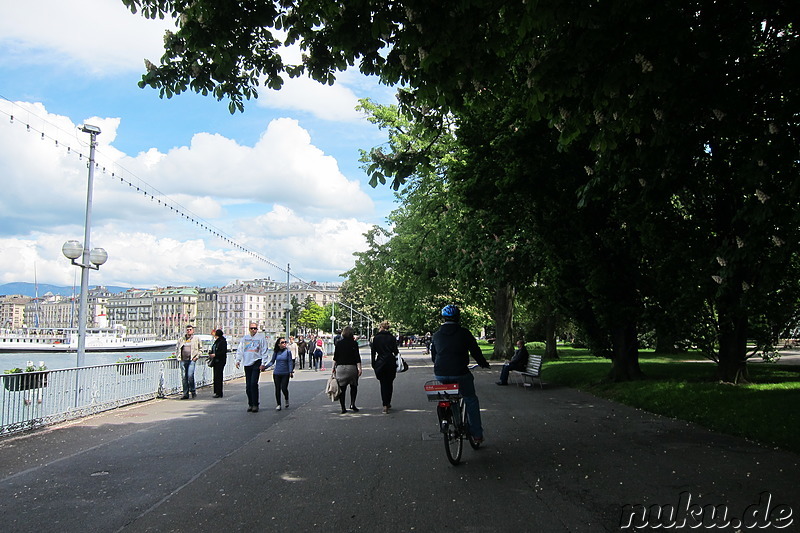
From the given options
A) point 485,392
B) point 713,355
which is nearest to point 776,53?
point 713,355

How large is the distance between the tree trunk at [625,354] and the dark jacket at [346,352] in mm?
7388

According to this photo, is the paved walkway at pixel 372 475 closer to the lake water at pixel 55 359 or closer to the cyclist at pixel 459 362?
the cyclist at pixel 459 362

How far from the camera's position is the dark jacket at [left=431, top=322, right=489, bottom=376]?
26.0 feet

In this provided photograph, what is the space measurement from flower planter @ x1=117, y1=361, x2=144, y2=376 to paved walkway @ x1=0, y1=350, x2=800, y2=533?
3.28 meters

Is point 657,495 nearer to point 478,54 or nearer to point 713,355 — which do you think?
point 478,54

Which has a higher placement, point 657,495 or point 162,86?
point 162,86

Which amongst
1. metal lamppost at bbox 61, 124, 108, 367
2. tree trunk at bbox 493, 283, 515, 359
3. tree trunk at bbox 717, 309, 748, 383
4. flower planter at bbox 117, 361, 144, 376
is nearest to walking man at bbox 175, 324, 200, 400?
flower planter at bbox 117, 361, 144, 376

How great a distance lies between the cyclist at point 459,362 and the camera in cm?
787

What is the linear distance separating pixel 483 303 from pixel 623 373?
23791mm

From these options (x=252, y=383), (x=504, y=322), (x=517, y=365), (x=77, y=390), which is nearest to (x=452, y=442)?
(x=252, y=383)

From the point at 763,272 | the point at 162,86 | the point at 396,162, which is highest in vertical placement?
the point at 162,86

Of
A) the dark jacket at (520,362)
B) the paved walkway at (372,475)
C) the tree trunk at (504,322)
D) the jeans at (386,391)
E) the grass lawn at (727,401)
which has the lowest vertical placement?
the paved walkway at (372,475)

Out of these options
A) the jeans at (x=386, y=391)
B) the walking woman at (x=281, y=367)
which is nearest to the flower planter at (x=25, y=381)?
the walking woman at (x=281, y=367)

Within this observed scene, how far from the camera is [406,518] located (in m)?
5.24
